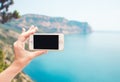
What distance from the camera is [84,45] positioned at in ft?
66.8

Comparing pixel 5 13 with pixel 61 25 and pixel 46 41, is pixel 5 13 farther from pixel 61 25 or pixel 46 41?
pixel 61 25

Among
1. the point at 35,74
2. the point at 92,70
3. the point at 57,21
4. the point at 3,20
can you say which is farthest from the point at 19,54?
the point at 57,21

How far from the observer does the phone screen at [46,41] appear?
1325 millimetres

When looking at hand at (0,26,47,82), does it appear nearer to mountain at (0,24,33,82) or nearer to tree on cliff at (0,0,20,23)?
tree on cliff at (0,0,20,23)

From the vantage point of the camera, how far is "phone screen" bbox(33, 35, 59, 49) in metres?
1.33

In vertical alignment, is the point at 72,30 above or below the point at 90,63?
above

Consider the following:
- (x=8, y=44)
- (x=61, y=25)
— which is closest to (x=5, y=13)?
(x=8, y=44)

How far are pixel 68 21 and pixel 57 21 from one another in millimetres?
681

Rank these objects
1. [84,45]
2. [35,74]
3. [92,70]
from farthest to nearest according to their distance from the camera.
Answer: [84,45] < [92,70] < [35,74]

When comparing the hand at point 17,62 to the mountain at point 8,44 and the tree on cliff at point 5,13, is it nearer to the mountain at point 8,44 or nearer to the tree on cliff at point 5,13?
the tree on cliff at point 5,13

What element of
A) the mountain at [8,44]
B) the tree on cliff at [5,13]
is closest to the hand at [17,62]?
the tree on cliff at [5,13]

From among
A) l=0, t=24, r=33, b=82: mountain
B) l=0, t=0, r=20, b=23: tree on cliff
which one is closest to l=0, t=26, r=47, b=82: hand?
l=0, t=0, r=20, b=23: tree on cliff

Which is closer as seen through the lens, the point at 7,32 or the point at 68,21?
the point at 7,32

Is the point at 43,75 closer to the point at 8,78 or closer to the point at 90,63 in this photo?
the point at 90,63
